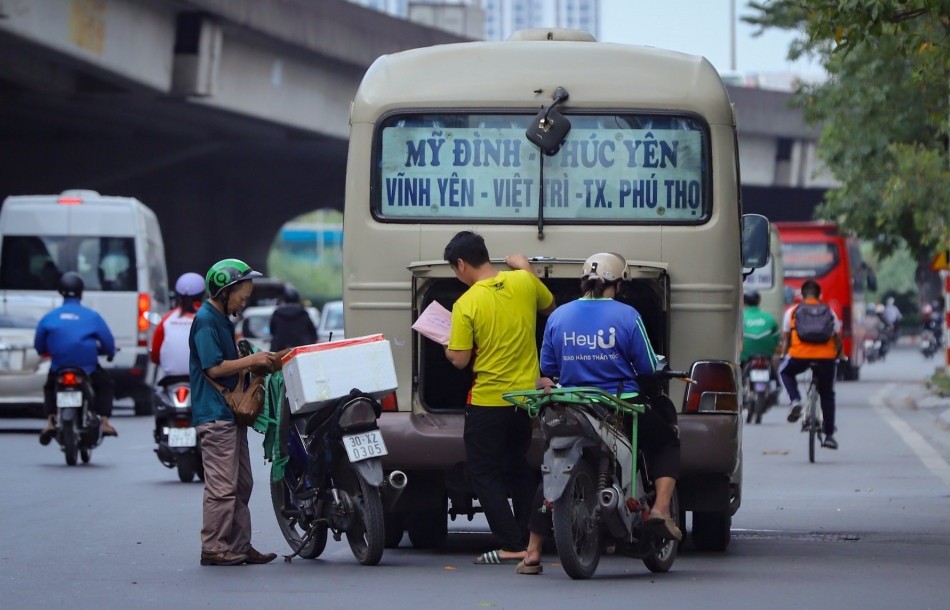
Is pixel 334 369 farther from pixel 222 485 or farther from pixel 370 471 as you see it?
pixel 222 485

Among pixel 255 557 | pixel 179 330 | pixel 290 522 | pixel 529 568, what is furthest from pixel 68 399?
pixel 529 568

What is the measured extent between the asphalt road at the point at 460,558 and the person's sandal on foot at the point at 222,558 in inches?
4.3

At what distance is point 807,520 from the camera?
13156mm

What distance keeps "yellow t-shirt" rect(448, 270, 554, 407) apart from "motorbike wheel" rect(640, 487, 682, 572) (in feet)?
3.09

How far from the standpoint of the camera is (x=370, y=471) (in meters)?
10.2

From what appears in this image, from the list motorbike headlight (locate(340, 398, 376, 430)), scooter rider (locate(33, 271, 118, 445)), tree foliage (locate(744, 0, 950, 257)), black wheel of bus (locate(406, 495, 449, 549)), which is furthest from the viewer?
tree foliage (locate(744, 0, 950, 257))

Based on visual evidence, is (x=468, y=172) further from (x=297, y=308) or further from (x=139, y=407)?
(x=139, y=407)

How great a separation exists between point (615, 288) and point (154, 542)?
11.6 feet

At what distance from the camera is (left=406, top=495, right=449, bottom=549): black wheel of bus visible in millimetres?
11539

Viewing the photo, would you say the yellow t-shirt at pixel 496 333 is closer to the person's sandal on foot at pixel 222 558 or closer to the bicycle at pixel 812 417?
the person's sandal on foot at pixel 222 558

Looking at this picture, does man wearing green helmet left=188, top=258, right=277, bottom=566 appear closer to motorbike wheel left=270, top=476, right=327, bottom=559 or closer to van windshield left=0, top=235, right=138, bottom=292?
motorbike wheel left=270, top=476, right=327, bottom=559

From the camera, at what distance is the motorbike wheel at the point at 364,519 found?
33.3ft

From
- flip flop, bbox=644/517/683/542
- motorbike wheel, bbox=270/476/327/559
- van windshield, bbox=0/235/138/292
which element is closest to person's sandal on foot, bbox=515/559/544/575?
flip flop, bbox=644/517/683/542

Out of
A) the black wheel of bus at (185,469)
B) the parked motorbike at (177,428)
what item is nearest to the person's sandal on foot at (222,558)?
the parked motorbike at (177,428)
